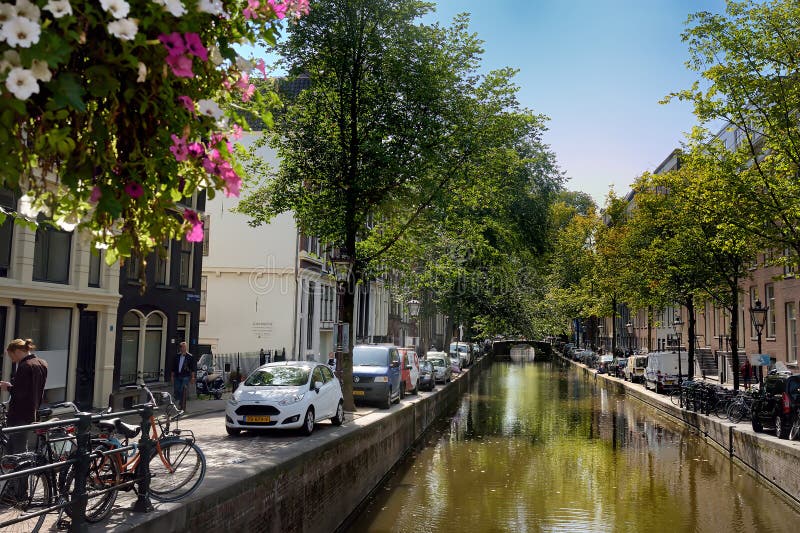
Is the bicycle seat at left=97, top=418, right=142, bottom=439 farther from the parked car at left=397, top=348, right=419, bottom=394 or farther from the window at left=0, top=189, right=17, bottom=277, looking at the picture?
the parked car at left=397, top=348, right=419, bottom=394

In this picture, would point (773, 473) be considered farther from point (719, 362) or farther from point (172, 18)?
point (719, 362)

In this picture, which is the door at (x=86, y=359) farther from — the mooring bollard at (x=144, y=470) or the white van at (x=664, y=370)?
the white van at (x=664, y=370)

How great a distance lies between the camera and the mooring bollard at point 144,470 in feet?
21.3

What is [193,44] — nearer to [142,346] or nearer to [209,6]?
[209,6]

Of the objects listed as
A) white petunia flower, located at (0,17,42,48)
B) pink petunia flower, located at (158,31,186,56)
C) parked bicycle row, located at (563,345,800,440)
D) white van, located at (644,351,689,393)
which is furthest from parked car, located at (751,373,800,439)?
white petunia flower, located at (0,17,42,48)

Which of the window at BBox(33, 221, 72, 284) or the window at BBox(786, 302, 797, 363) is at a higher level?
the window at BBox(33, 221, 72, 284)

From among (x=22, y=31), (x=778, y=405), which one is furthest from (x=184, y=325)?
(x=22, y=31)

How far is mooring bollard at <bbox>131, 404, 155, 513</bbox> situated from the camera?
6500 mm

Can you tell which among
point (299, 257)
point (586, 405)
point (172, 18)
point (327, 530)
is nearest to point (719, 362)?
point (586, 405)

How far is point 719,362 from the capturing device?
40750 millimetres

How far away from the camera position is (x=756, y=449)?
1606 cm

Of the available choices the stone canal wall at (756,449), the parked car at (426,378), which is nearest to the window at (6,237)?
the parked car at (426,378)

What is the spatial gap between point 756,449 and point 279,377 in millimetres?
11154

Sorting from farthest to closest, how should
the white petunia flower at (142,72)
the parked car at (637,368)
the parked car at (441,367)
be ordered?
the parked car at (637,368) → the parked car at (441,367) → the white petunia flower at (142,72)
